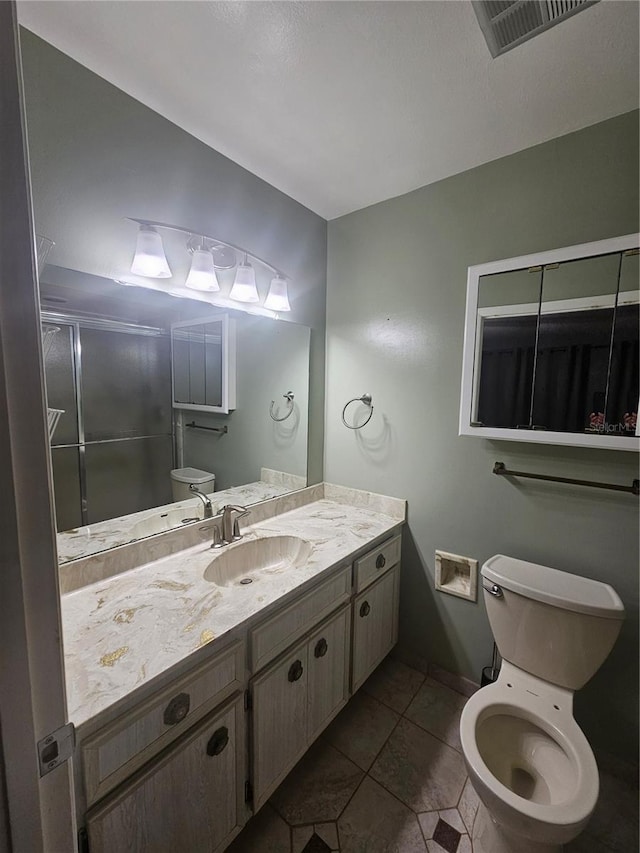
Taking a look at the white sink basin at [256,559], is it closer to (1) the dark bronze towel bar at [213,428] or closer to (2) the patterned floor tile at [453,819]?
(1) the dark bronze towel bar at [213,428]

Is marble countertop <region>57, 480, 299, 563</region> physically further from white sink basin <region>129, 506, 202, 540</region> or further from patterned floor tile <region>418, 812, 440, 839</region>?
patterned floor tile <region>418, 812, 440, 839</region>

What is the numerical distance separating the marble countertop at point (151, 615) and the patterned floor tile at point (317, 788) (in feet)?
2.71

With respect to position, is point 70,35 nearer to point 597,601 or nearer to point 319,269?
point 319,269

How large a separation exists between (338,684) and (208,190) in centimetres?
217

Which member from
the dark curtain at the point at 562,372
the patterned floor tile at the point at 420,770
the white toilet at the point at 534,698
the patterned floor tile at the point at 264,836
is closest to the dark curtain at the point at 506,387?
the dark curtain at the point at 562,372

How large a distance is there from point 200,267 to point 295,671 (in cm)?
159

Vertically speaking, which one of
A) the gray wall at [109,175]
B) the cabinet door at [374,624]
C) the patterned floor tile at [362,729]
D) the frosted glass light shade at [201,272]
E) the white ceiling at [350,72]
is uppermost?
the white ceiling at [350,72]

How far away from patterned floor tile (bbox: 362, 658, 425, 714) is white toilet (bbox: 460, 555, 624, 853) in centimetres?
56

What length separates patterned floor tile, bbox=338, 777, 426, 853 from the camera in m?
1.18

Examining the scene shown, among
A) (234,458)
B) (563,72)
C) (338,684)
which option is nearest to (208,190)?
(234,458)

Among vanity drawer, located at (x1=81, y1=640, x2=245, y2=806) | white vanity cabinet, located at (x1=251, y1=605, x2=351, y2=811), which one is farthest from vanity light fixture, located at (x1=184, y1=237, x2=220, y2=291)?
white vanity cabinet, located at (x1=251, y1=605, x2=351, y2=811)

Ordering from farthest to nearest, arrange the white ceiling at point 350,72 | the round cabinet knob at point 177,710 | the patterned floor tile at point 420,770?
the patterned floor tile at point 420,770, the white ceiling at point 350,72, the round cabinet knob at point 177,710

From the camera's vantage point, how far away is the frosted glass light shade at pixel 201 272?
1447 mm

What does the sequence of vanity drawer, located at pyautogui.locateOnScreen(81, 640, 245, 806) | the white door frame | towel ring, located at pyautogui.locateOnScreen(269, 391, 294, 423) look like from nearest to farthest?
the white door frame < vanity drawer, located at pyautogui.locateOnScreen(81, 640, 245, 806) < towel ring, located at pyautogui.locateOnScreen(269, 391, 294, 423)
